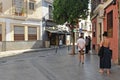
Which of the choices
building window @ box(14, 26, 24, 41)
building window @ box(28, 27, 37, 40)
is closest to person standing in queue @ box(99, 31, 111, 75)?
building window @ box(14, 26, 24, 41)

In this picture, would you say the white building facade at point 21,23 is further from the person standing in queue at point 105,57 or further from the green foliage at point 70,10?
the person standing in queue at point 105,57

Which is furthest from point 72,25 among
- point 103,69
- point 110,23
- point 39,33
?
point 39,33

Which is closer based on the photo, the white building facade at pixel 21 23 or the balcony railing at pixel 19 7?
the white building facade at pixel 21 23

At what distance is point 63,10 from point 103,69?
1221 cm

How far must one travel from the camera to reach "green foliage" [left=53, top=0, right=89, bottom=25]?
2356cm

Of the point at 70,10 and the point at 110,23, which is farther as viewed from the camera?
the point at 70,10

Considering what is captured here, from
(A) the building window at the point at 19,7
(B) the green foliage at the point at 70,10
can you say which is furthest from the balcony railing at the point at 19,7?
(B) the green foliage at the point at 70,10

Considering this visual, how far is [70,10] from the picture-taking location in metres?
23.7

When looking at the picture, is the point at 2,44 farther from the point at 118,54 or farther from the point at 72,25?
the point at 118,54

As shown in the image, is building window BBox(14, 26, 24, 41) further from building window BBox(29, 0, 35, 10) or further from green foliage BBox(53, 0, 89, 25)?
green foliage BBox(53, 0, 89, 25)

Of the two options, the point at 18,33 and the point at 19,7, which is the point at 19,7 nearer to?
the point at 19,7

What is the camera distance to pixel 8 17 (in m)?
33.9

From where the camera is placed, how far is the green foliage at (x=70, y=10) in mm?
23562

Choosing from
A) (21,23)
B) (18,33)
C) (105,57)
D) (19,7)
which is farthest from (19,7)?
(105,57)
